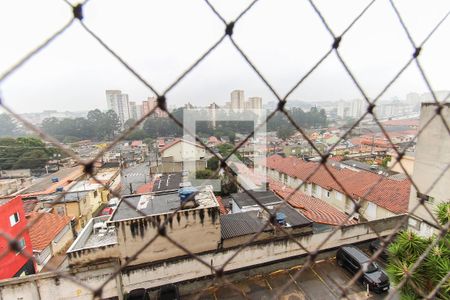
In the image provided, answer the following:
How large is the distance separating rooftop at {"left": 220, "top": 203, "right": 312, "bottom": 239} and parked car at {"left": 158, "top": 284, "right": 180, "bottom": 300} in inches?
46.1

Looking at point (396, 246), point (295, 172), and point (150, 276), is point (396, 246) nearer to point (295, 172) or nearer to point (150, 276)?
point (150, 276)

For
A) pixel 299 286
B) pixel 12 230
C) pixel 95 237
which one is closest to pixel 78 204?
pixel 12 230

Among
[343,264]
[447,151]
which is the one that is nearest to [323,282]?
[343,264]

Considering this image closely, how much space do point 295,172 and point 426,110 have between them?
647 centimetres

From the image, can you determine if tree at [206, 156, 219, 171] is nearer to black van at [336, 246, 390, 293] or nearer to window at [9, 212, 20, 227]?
black van at [336, 246, 390, 293]

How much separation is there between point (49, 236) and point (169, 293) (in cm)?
391

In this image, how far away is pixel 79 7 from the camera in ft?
2.00

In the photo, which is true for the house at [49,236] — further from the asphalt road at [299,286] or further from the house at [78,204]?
the asphalt road at [299,286]

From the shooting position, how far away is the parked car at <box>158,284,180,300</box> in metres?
4.07

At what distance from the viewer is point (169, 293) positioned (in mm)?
4113

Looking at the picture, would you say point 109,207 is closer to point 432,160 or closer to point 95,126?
point 95,126

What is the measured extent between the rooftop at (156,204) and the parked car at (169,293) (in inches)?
47.9

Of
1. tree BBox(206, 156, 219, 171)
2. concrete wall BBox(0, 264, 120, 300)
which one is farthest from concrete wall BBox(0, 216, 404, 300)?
tree BBox(206, 156, 219, 171)

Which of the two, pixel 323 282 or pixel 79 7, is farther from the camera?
pixel 323 282
